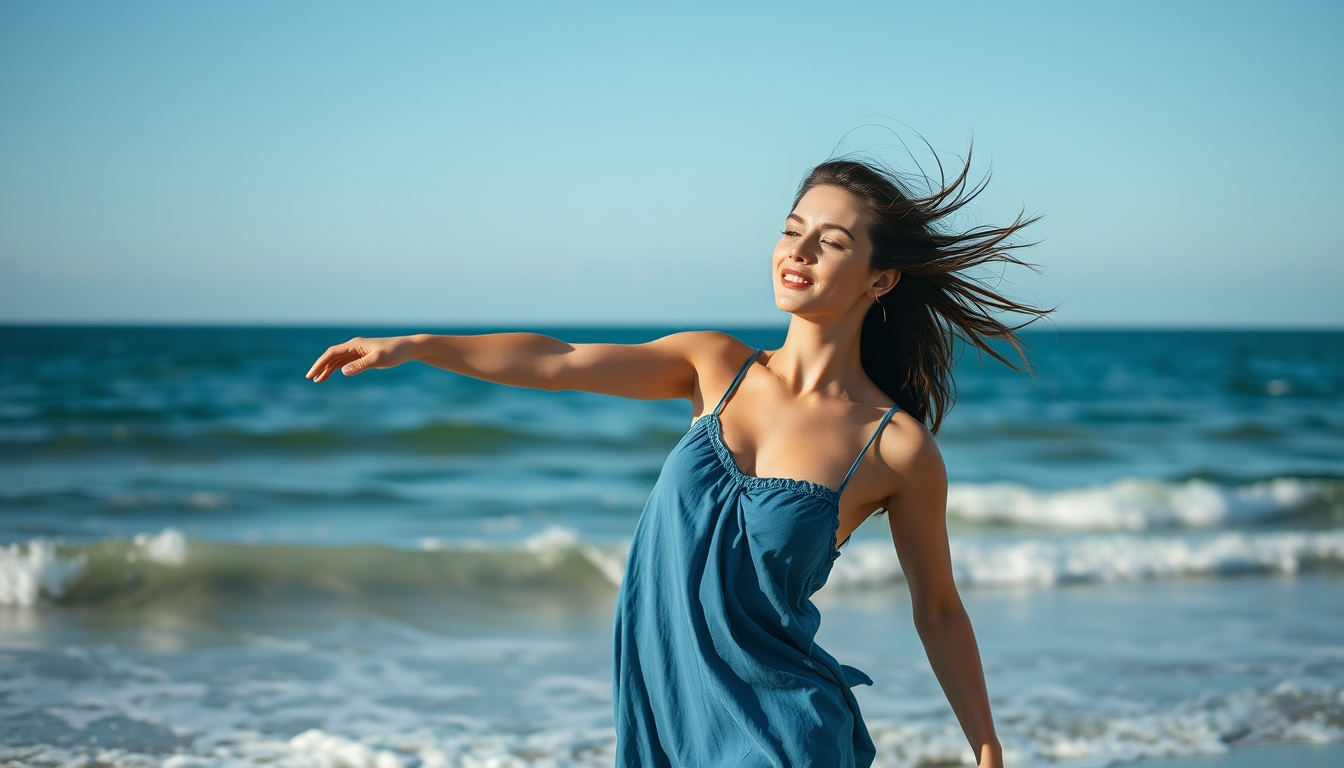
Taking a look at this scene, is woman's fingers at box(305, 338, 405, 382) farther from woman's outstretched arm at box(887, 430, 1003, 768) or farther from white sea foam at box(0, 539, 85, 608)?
white sea foam at box(0, 539, 85, 608)

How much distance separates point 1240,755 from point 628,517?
7230mm

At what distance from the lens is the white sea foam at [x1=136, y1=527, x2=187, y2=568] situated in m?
7.82

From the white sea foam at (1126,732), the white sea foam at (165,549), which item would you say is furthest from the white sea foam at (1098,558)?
the white sea foam at (165,549)

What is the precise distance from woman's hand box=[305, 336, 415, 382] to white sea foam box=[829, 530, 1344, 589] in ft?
19.7

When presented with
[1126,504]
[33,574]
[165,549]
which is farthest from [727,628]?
[1126,504]

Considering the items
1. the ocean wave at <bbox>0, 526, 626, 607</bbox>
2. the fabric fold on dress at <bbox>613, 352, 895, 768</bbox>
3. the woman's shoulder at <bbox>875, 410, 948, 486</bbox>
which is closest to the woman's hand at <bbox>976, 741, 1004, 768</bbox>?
the fabric fold on dress at <bbox>613, 352, 895, 768</bbox>

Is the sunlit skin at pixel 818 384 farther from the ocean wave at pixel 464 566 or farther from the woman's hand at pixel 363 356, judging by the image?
the ocean wave at pixel 464 566

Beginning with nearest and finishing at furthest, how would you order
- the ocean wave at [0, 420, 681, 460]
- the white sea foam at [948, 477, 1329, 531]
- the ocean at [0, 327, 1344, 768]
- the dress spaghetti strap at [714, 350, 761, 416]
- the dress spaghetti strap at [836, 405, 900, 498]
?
the dress spaghetti strap at [836, 405, 900, 498] < the dress spaghetti strap at [714, 350, 761, 416] < the ocean at [0, 327, 1344, 768] < the white sea foam at [948, 477, 1329, 531] < the ocean wave at [0, 420, 681, 460]

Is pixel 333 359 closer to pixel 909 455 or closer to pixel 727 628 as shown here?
pixel 727 628

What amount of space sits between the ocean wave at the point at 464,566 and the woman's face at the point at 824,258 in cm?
567

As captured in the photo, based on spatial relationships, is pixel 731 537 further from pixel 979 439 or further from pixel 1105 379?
pixel 1105 379

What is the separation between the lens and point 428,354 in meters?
2.49

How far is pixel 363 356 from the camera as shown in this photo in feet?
7.98

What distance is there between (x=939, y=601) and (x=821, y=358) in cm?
64
